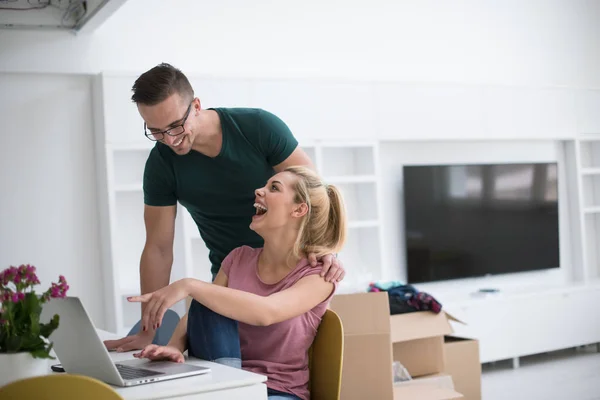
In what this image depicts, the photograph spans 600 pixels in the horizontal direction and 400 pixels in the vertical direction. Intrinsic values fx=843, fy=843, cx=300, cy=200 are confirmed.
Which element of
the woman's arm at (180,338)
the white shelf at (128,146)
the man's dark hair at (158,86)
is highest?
the white shelf at (128,146)

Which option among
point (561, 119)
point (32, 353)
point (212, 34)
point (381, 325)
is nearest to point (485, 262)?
point (561, 119)

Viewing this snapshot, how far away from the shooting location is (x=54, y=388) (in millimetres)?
1348

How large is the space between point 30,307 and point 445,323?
270 centimetres

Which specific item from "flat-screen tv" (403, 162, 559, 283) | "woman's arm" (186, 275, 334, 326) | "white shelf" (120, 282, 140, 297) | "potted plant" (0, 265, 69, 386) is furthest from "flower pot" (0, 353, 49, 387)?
"flat-screen tv" (403, 162, 559, 283)

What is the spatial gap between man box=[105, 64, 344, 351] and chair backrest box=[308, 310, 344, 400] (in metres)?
0.62

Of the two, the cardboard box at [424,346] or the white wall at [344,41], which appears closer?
the cardboard box at [424,346]

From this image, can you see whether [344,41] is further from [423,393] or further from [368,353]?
[368,353]

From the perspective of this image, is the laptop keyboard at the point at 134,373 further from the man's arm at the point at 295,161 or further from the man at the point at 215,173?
the man's arm at the point at 295,161

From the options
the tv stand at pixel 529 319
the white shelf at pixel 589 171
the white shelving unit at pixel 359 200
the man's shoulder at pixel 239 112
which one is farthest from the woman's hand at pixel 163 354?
the white shelf at pixel 589 171

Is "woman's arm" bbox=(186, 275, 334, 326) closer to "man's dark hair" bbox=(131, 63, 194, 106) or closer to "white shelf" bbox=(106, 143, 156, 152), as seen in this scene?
"man's dark hair" bbox=(131, 63, 194, 106)

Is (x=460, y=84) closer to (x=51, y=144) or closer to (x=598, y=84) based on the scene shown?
(x=598, y=84)

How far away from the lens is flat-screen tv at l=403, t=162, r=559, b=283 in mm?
5684

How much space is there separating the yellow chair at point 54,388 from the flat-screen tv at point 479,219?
4396 millimetres

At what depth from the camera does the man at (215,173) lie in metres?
2.58
